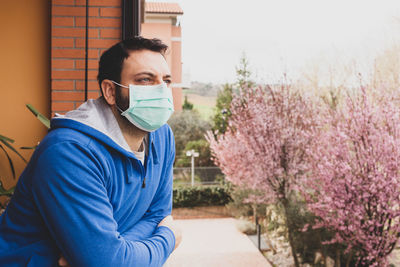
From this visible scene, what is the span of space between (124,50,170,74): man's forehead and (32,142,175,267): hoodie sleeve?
11.9 inches

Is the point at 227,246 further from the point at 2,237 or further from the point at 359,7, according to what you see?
the point at 2,237

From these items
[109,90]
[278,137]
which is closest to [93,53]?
[109,90]

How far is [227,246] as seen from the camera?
6070mm

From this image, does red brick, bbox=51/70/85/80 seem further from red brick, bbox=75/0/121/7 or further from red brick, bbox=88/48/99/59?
red brick, bbox=75/0/121/7

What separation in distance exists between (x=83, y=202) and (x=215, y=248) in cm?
557

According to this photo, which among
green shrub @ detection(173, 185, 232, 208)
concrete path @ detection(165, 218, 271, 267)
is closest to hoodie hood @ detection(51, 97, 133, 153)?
concrete path @ detection(165, 218, 271, 267)

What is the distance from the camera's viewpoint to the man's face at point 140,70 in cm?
97

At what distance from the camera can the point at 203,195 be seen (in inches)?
330

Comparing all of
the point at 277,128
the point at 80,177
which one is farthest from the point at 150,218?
the point at 277,128

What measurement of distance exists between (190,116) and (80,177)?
12109 mm

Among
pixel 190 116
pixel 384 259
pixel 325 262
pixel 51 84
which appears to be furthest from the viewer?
pixel 190 116

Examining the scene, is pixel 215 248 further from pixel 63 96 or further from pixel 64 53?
pixel 64 53

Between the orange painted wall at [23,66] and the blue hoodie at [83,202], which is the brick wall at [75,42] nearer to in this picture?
the orange painted wall at [23,66]

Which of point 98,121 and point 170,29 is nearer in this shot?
point 98,121
